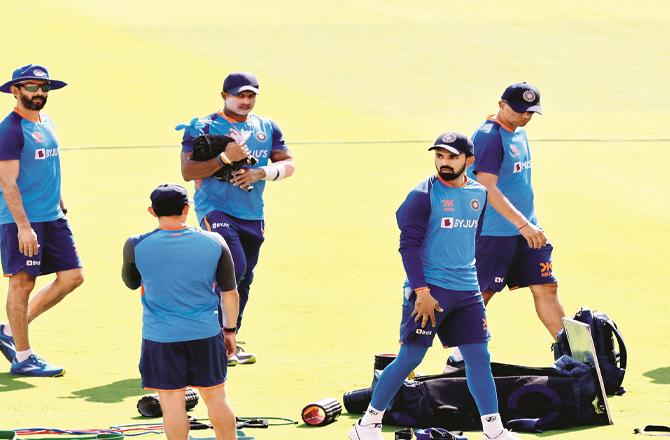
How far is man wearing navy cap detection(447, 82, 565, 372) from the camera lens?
1206 centimetres

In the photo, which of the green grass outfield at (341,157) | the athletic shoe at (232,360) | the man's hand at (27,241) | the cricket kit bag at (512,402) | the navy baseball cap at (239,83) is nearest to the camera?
the cricket kit bag at (512,402)

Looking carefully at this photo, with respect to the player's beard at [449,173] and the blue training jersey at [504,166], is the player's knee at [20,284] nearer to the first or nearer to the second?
the blue training jersey at [504,166]

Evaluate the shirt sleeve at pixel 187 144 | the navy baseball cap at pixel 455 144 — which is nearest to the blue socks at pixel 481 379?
the navy baseball cap at pixel 455 144

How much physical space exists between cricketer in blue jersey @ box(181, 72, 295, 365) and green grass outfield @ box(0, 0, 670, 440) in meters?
1.00

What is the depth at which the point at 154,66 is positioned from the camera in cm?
3381

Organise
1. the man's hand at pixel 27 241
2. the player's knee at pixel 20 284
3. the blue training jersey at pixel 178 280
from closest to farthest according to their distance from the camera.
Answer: the blue training jersey at pixel 178 280 → the man's hand at pixel 27 241 → the player's knee at pixel 20 284

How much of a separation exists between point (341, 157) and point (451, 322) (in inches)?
594

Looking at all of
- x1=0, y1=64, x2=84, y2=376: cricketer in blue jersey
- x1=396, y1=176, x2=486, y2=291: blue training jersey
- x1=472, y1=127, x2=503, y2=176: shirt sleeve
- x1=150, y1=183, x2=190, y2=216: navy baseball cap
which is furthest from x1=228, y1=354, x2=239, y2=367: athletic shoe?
x1=150, y1=183, x2=190, y2=216: navy baseball cap

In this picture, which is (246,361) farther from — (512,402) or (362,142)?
(362,142)

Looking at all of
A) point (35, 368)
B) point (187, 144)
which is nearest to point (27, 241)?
point (35, 368)

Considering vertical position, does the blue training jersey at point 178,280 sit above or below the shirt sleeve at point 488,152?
below

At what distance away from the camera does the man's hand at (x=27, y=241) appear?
1217 cm

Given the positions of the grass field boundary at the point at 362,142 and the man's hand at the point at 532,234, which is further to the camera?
the grass field boundary at the point at 362,142

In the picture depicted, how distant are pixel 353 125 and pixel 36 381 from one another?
54.0 feet
